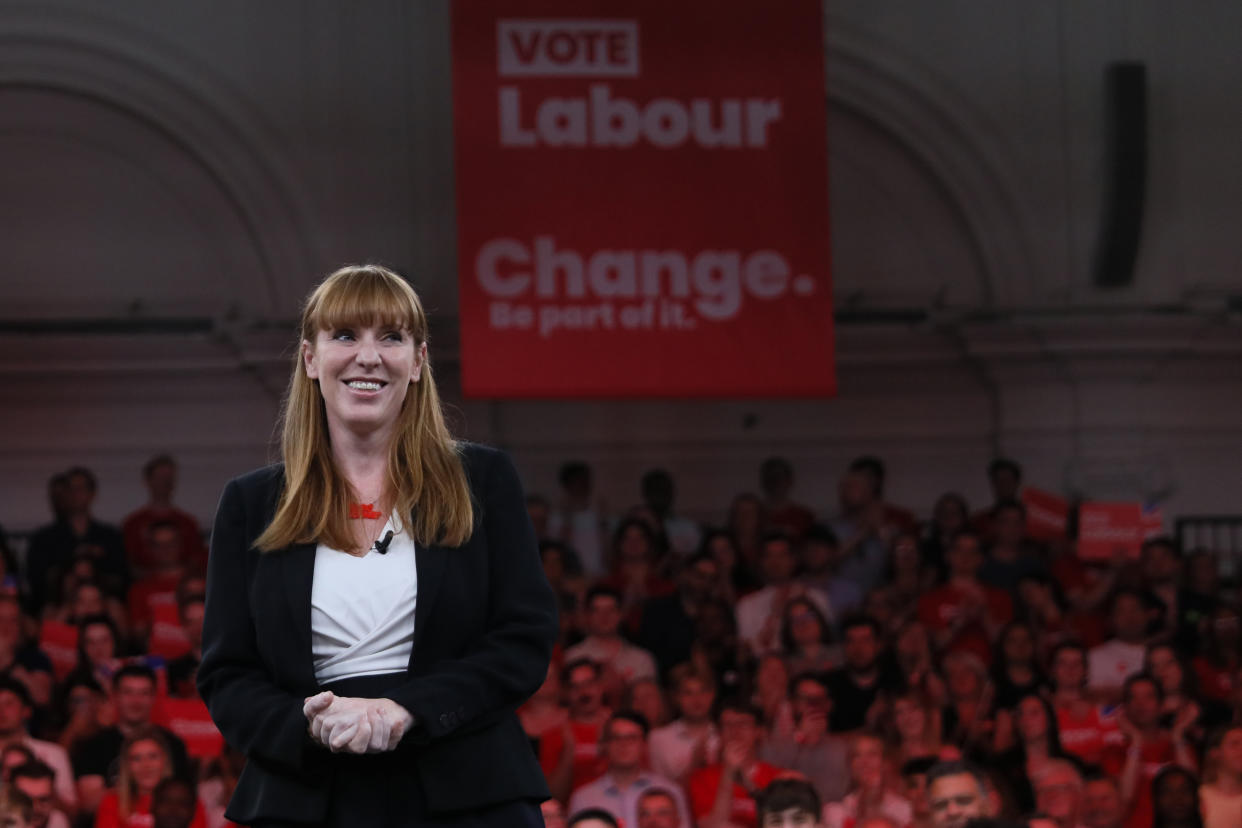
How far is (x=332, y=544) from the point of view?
7.71ft

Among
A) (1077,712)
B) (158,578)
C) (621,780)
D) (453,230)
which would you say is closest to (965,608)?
(1077,712)

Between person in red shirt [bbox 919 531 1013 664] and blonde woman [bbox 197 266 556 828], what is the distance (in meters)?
5.73

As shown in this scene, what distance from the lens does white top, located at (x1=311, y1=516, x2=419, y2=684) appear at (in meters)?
2.32

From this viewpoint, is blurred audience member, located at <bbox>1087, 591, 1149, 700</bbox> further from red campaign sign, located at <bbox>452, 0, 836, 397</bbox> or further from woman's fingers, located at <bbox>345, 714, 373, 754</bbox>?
woman's fingers, located at <bbox>345, 714, 373, 754</bbox>

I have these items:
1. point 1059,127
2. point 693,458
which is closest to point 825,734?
point 693,458

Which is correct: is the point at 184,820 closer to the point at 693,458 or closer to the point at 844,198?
the point at 693,458

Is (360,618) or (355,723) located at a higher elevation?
(360,618)

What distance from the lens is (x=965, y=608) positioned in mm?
8180

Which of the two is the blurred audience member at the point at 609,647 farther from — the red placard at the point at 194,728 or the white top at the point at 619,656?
the red placard at the point at 194,728

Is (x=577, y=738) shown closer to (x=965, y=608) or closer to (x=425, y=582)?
(x=965, y=608)

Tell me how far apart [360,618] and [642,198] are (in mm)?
5771

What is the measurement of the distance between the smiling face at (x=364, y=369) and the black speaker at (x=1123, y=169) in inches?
366

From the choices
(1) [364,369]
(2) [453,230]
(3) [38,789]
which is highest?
(2) [453,230]

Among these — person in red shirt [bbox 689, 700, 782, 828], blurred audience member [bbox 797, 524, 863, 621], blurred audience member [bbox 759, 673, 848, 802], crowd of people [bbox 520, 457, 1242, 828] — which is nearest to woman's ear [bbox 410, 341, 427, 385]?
crowd of people [bbox 520, 457, 1242, 828]
